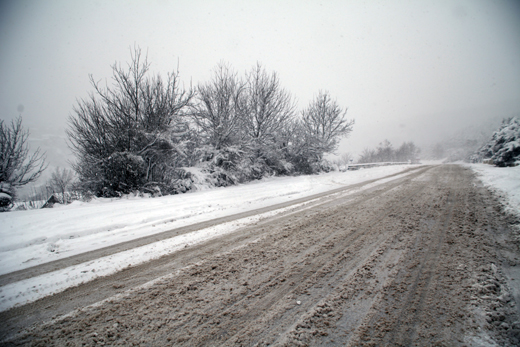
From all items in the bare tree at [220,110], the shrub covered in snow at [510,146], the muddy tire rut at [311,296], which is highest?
the bare tree at [220,110]

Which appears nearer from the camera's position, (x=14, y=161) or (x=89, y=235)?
(x=89, y=235)

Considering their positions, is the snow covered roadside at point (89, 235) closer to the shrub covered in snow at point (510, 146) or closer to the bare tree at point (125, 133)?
the bare tree at point (125, 133)

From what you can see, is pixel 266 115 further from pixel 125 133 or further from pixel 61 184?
pixel 61 184

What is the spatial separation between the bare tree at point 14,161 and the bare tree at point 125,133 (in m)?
3.45

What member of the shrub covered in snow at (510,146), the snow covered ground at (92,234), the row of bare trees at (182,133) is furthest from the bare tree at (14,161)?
the shrub covered in snow at (510,146)

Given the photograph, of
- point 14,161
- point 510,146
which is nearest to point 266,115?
point 14,161

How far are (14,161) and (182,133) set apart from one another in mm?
8796

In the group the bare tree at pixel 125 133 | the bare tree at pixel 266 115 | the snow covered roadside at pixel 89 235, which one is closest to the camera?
the snow covered roadside at pixel 89 235

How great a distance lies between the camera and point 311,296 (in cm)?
170

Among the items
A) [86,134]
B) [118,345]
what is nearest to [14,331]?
[118,345]

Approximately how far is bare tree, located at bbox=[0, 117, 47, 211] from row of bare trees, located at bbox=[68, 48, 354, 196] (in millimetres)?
2816

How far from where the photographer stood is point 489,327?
131 centimetres

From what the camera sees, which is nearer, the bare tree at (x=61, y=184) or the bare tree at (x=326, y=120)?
the bare tree at (x=61, y=184)

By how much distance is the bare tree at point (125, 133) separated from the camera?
831cm
